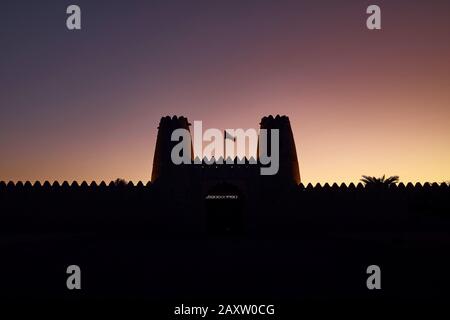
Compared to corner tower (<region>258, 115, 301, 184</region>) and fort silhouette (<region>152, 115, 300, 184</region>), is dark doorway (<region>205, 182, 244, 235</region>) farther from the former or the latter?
corner tower (<region>258, 115, 301, 184</region>)

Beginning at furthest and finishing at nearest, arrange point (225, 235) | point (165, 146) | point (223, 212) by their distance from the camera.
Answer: point (223, 212)
point (165, 146)
point (225, 235)

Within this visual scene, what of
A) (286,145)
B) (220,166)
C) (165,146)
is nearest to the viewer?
(220,166)

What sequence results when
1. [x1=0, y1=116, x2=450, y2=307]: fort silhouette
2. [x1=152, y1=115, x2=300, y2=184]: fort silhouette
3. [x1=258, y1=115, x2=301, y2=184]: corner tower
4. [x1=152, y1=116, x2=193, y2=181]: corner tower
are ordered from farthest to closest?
[x1=258, y1=115, x2=301, y2=184]: corner tower < [x1=152, y1=116, x2=193, y2=181]: corner tower < [x1=152, y1=115, x2=300, y2=184]: fort silhouette < [x1=0, y1=116, x2=450, y2=307]: fort silhouette

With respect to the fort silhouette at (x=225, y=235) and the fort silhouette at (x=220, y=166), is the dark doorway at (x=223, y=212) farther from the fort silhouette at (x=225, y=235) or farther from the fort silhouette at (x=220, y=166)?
the fort silhouette at (x=220, y=166)

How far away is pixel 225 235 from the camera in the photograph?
808 inches

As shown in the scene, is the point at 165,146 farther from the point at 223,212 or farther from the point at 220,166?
the point at 223,212

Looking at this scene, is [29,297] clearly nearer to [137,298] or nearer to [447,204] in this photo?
[137,298]

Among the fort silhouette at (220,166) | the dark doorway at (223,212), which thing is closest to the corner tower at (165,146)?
the fort silhouette at (220,166)

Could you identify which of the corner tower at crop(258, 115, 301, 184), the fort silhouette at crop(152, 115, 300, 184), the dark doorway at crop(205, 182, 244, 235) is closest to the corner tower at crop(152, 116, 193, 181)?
the fort silhouette at crop(152, 115, 300, 184)

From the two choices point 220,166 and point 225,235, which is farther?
point 225,235

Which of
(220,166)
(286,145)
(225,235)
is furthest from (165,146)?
(286,145)

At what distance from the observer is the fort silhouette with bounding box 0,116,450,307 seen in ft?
20.3

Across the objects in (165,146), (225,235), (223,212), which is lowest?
(225,235)
